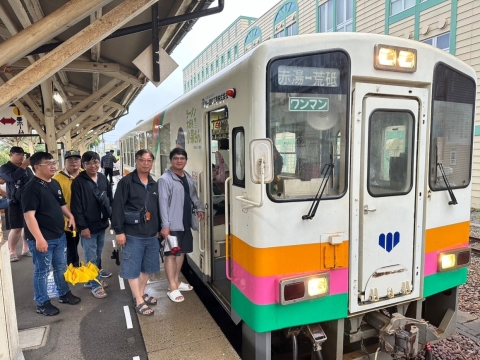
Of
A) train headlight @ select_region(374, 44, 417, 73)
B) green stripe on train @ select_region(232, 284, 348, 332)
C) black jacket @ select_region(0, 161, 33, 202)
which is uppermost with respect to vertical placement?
train headlight @ select_region(374, 44, 417, 73)

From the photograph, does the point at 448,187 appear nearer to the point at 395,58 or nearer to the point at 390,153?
the point at 390,153

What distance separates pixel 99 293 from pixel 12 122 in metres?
4.84

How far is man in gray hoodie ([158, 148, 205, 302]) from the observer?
3.66m

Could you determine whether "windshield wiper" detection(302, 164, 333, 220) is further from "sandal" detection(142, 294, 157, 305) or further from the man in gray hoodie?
"sandal" detection(142, 294, 157, 305)

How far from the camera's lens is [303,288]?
2467 millimetres

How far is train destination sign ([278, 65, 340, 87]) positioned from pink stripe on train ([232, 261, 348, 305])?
52.6 inches

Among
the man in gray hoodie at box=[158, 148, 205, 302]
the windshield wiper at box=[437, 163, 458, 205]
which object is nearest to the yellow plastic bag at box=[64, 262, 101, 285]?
the man in gray hoodie at box=[158, 148, 205, 302]

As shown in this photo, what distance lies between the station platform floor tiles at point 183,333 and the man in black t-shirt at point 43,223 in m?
1.11

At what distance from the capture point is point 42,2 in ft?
13.3

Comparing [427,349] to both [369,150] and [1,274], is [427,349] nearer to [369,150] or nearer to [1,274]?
[369,150]

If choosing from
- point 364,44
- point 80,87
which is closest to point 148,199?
point 364,44

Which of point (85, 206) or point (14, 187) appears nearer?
point (85, 206)

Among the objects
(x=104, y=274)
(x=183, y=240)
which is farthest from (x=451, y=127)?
(x=104, y=274)

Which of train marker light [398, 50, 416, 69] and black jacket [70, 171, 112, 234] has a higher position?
train marker light [398, 50, 416, 69]
